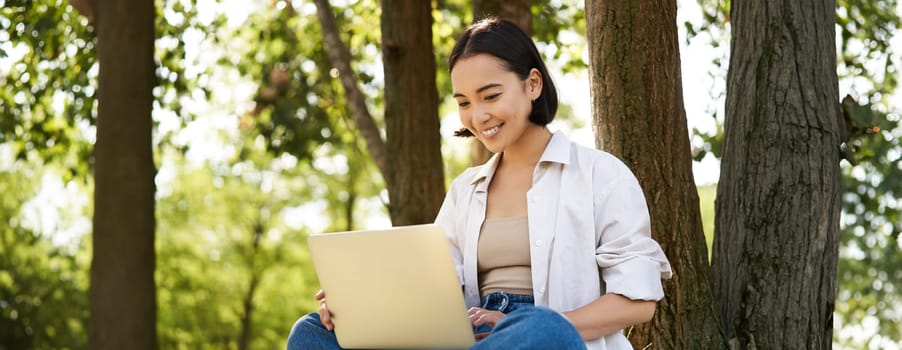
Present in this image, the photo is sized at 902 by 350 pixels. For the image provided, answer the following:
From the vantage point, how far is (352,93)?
7.60m

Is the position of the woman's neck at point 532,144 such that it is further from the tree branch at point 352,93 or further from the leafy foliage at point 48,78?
the leafy foliage at point 48,78

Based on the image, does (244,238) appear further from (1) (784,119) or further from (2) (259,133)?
(1) (784,119)

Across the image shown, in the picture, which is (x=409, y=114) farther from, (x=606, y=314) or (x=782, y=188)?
(x=606, y=314)

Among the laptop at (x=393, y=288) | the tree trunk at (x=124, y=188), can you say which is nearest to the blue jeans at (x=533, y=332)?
the laptop at (x=393, y=288)

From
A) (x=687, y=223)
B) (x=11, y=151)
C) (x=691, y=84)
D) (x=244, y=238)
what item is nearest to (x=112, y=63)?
(x=691, y=84)

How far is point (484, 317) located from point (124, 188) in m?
4.77

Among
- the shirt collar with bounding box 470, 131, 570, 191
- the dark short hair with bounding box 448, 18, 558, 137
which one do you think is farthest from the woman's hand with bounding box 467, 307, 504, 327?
the dark short hair with bounding box 448, 18, 558, 137

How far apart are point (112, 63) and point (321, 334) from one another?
4691mm

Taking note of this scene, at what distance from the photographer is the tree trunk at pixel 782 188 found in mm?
4242

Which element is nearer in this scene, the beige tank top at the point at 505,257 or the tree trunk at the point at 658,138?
the beige tank top at the point at 505,257

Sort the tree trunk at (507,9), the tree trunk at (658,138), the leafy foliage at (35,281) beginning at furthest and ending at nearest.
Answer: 1. the leafy foliage at (35,281)
2. the tree trunk at (507,9)
3. the tree trunk at (658,138)

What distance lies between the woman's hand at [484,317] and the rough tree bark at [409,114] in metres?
3.90

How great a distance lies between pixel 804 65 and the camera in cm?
435

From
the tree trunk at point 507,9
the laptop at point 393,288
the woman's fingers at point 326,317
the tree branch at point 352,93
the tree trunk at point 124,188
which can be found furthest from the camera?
the tree branch at point 352,93
